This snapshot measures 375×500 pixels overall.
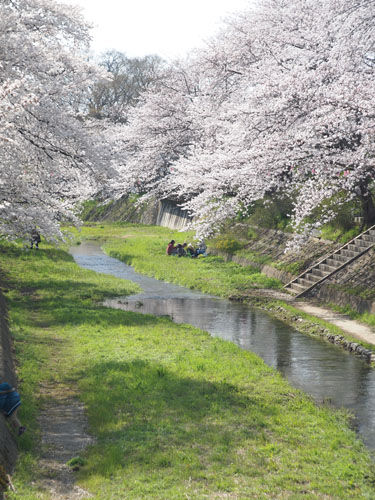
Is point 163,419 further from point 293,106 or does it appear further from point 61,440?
point 293,106

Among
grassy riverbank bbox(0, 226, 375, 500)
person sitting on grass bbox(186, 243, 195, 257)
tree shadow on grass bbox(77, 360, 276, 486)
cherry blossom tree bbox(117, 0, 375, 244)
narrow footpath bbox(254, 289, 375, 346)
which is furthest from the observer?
person sitting on grass bbox(186, 243, 195, 257)

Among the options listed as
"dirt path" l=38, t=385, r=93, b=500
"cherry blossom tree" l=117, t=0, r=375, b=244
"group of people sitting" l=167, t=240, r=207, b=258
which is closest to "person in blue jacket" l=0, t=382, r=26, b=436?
"dirt path" l=38, t=385, r=93, b=500

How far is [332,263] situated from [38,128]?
12693 mm

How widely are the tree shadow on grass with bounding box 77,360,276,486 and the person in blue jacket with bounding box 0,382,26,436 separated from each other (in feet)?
3.99

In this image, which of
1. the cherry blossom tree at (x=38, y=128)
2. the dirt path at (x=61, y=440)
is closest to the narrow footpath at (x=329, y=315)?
the cherry blossom tree at (x=38, y=128)

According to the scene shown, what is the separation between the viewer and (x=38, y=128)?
1614cm

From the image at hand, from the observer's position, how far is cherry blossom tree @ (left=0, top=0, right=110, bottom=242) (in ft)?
50.8

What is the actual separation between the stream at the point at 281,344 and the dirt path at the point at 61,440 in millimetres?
4737

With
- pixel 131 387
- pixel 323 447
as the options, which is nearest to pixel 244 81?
pixel 131 387

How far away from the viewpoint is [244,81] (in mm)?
29672

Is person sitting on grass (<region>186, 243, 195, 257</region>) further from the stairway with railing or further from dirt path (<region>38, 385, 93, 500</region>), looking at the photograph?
dirt path (<region>38, 385, 93, 500</region>)

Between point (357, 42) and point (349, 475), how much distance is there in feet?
59.8

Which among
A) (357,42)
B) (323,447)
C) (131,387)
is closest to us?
(323,447)

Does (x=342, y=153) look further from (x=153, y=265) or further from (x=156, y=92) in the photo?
(x=156, y=92)
